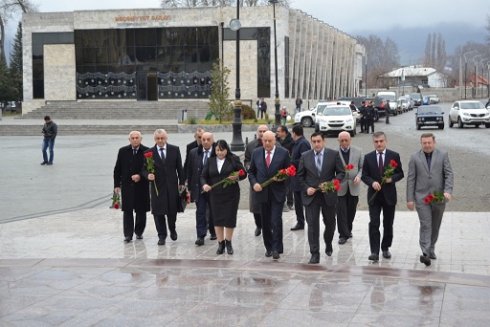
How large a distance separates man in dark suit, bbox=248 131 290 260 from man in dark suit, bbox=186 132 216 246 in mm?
1152

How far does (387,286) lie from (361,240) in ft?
9.75

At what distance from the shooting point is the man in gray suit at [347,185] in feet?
36.8

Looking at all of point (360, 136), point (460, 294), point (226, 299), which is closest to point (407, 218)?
point (460, 294)

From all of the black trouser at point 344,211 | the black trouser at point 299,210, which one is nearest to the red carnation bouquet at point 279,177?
the black trouser at point 344,211

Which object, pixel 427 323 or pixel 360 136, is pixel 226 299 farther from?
pixel 360 136

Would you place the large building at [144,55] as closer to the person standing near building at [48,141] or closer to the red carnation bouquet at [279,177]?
the person standing near building at [48,141]

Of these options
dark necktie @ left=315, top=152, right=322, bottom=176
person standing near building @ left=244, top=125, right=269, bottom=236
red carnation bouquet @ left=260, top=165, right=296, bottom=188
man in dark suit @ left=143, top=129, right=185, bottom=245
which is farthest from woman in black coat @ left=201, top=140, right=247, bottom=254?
dark necktie @ left=315, top=152, right=322, bottom=176

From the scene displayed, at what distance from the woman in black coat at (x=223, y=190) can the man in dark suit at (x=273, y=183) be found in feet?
1.19

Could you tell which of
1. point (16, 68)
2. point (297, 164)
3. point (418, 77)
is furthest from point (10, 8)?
point (418, 77)

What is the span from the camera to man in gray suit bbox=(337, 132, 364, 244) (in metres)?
11.2

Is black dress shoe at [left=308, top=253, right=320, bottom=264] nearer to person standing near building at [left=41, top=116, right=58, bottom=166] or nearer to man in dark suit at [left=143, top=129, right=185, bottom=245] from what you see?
man in dark suit at [left=143, top=129, right=185, bottom=245]

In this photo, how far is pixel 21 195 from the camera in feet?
55.8

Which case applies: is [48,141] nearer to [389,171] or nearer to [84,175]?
[84,175]

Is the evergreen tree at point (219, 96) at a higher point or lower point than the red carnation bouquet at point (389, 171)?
higher
